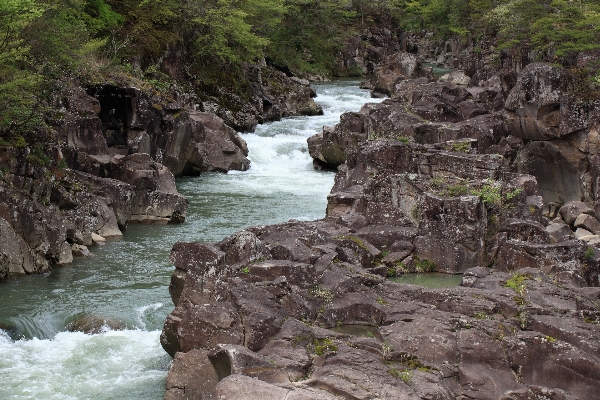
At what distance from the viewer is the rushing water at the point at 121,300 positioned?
12.7 metres

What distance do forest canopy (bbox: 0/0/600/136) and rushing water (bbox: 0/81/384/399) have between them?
5079 mm

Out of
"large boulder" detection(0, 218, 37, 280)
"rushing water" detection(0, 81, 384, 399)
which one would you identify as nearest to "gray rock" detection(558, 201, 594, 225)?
"rushing water" detection(0, 81, 384, 399)


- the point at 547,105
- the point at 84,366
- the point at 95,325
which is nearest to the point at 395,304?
the point at 84,366

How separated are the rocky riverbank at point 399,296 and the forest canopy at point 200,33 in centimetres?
985

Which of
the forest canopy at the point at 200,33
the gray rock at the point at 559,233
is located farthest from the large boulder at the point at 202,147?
the gray rock at the point at 559,233

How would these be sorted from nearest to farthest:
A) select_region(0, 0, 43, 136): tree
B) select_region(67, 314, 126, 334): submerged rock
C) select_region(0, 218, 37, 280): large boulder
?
1. select_region(67, 314, 126, 334): submerged rock
2. select_region(0, 218, 37, 280): large boulder
3. select_region(0, 0, 43, 136): tree

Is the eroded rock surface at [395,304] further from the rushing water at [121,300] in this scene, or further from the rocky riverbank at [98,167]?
the rocky riverbank at [98,167]

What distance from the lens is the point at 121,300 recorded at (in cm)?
1703

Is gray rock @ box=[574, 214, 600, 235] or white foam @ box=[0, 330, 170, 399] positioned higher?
gray rock @ box=[574, 214, 600, 235]

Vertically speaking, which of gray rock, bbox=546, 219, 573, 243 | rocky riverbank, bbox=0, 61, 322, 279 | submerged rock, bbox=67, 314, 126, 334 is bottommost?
submerged rock, bbox=67, 314, 126, 334

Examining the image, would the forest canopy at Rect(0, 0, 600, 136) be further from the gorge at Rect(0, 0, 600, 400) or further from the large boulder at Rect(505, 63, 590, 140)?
the large boulder at Rect(505, 63, 590, 140)

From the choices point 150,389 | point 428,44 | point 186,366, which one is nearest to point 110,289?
point 150,389

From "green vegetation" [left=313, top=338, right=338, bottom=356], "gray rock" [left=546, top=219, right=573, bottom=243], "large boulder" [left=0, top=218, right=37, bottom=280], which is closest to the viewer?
"green vegetation" [left=313, top=338, right=338, bottom=356]

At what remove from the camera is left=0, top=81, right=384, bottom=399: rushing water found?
12672mm
